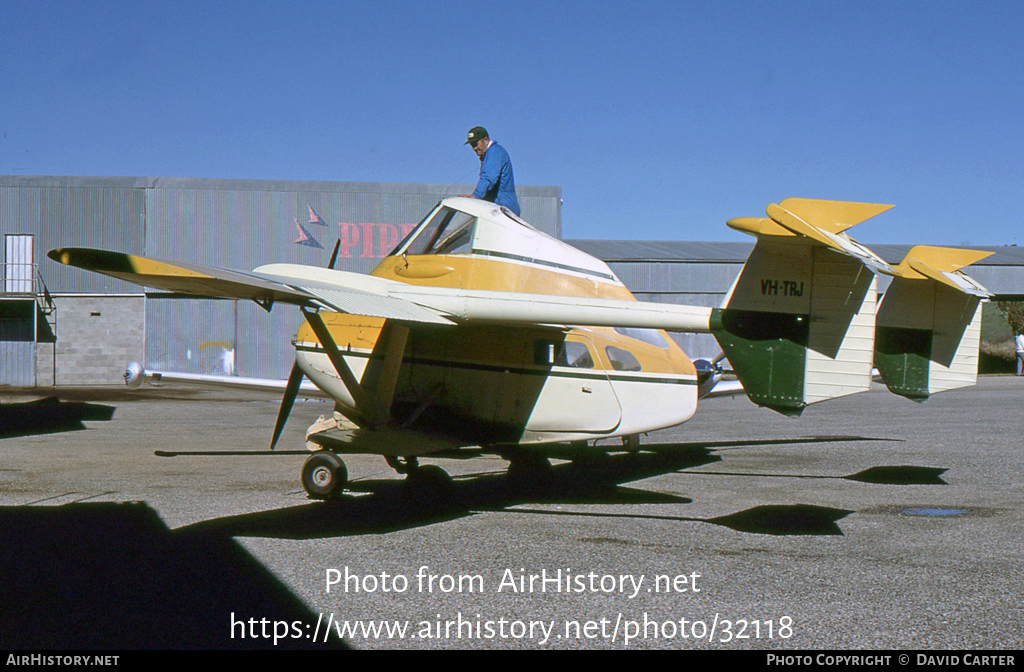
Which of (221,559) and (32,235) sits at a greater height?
(32,235)

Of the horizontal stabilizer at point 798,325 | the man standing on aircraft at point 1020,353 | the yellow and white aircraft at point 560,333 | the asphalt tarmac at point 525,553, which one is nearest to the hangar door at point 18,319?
the asphalt tarmac at point 525,553

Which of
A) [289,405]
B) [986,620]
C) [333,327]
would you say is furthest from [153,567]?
[986,620]

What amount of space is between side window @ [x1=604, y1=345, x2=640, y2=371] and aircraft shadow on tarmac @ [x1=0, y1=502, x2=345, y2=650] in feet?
13.1

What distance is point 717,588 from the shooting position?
4.87m

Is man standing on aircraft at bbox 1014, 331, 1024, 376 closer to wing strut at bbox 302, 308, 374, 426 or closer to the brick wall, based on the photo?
wing strut at bbox 302, 308, 374, 426

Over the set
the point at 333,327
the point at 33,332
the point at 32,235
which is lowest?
the point at 33,332

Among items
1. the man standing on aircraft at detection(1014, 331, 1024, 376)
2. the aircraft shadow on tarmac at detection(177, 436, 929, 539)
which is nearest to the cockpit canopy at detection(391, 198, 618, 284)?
the aircraft shadow on tarmac at detection(177, 436, 929, 539)

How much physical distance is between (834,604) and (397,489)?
5.32m

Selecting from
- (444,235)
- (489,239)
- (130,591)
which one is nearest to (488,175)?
(444,235)

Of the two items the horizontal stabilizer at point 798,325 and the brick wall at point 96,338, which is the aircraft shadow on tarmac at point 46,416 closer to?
the brick wall at point 96,338

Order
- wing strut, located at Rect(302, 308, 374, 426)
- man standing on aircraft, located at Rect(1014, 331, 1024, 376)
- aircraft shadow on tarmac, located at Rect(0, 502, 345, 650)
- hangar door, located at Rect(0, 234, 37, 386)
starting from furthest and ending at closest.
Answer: man standing on aircraft, located at Rect(1014, 331, 1024, 376), hangar door, located at Rect(0, 234, 37, 386), wing strut, located at Rect(302, 308, 374, 426), aircraft shadow on tarmac, located at Rect(0, 502, 345, 650)

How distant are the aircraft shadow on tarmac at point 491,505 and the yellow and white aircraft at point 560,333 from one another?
0.31 m

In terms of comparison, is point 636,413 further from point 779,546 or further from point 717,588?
point 717,588

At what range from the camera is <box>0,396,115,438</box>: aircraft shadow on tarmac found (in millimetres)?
14594
